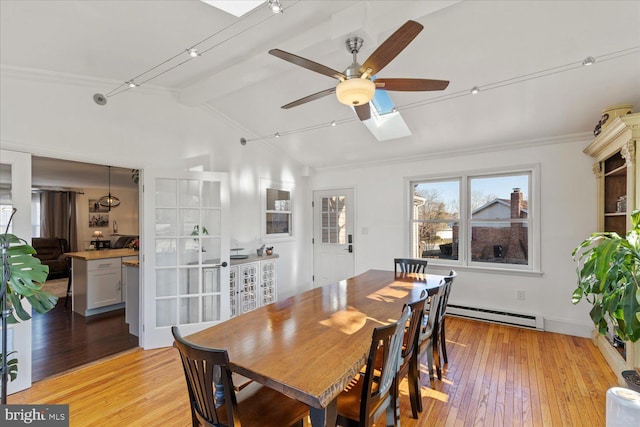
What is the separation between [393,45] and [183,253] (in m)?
3.10

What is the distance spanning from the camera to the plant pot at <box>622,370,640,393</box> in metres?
1.88

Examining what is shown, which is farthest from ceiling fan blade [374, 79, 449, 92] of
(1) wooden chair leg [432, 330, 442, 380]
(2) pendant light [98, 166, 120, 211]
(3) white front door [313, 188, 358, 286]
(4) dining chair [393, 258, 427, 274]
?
(2) pendant light [98, 166, 120, 211]

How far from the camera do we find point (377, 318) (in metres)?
1.95

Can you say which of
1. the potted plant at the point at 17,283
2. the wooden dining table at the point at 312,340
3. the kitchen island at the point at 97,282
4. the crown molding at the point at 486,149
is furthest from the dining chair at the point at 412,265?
the kitchen island at the point at 97,282

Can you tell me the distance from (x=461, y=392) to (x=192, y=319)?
2.94 metres

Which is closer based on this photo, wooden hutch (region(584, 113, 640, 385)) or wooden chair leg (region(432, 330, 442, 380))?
wooden hutch (region(584, 113, 640, 385))

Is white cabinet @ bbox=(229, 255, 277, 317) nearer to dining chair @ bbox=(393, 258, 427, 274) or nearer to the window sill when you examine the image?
dining chair @ bbox=(393, 258, 427, 274)

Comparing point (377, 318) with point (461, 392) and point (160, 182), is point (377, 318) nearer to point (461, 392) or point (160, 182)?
point (461, 392)

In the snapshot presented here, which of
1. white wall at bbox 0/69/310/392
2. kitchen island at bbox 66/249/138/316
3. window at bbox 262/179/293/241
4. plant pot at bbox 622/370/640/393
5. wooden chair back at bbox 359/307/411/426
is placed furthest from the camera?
window at bbox 262/179/293/241

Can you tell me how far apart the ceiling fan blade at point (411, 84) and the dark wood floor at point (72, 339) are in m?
3.74

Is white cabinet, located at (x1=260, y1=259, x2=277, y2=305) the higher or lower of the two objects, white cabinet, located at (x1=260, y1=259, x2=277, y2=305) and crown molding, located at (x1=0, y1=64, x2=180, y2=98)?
the lower

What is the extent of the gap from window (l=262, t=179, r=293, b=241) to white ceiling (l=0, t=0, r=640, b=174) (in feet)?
5.04

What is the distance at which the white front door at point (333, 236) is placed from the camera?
5281mm

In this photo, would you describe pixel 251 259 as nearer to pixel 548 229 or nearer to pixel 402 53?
pixel 402 53
